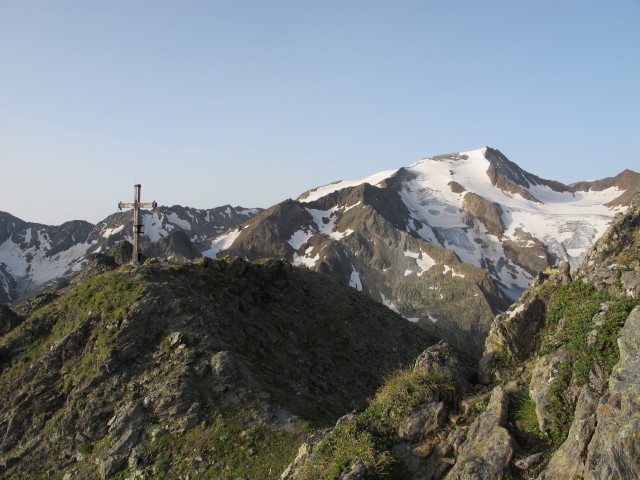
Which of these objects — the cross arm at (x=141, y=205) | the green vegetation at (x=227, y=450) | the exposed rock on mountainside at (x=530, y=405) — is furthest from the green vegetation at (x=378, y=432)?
the cross arm at (x=141, y=205)

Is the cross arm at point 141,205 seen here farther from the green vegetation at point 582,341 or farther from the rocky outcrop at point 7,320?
the green vegetation at point 582,341

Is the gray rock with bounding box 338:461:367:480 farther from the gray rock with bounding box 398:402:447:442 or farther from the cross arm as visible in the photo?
the cross arm

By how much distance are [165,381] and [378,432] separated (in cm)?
1526

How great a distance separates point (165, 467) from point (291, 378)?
9670 mm

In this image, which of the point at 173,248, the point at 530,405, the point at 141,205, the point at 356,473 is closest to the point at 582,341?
the point at 530,405

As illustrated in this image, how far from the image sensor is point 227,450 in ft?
68.8

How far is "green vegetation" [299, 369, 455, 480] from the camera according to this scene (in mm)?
11766

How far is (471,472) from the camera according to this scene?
34.1 feet

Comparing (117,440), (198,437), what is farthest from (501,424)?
(117,440)

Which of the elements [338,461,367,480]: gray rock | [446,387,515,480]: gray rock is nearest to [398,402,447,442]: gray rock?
[446,387,515,480]: gray rock

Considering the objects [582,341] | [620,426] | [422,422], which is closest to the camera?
[620,426]

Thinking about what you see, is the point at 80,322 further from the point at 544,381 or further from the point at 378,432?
the point at 544,381

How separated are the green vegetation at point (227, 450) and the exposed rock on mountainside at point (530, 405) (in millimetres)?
6982

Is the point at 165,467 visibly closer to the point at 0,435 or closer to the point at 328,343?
the point at 0,435
